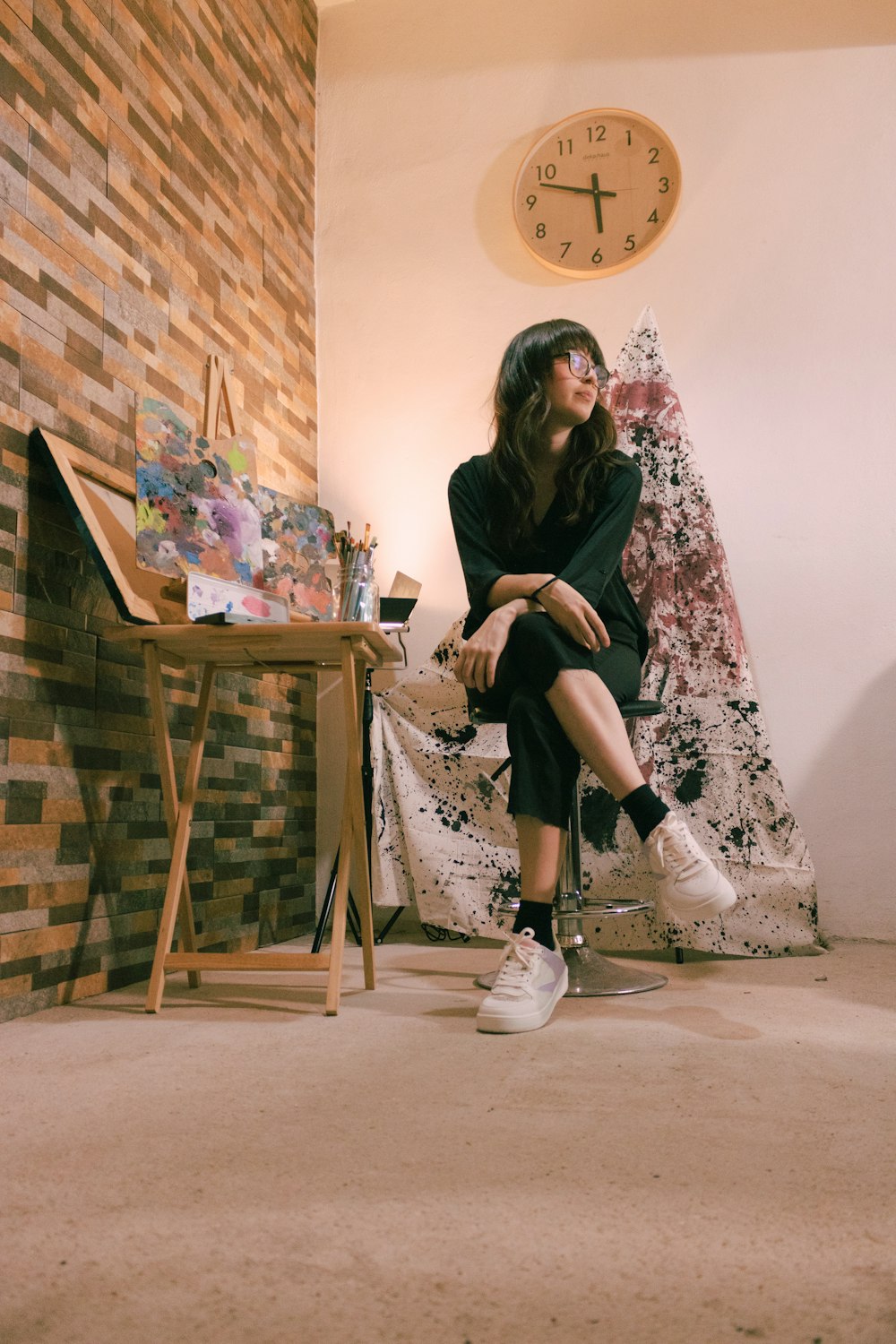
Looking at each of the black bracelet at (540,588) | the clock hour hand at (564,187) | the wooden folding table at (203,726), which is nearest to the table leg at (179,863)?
the wooden folding table at (203,726)

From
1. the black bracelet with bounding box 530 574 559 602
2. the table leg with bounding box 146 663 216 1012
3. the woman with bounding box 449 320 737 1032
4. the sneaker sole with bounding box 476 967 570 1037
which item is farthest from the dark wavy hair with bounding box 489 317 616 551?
the sneaker sole with bounding box 476 967 570 1037

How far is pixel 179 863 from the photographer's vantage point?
5.41 ft

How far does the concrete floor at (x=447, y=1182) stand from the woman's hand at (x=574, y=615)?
→ 61 cm

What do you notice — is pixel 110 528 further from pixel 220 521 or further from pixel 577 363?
pixel 577 363

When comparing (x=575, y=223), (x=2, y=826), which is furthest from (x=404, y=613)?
(x=575, y=223)

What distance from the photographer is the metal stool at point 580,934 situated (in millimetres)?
1732

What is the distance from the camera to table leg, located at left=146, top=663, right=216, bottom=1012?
1.57 meters

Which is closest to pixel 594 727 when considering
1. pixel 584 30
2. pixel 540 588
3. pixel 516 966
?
pixel 540 588

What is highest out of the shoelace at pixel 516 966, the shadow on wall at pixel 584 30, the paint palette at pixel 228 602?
the shadow on wall at pixel 584 30

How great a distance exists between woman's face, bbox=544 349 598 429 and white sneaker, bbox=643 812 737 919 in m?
0.81

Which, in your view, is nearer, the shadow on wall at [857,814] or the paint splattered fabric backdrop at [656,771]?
the paint splattered fabric backdrop at [656,771]

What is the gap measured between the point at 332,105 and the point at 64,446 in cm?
206

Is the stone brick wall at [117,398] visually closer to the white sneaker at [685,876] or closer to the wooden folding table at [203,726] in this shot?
the wooden folding table at [203,726]

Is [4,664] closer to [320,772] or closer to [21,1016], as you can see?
[21,1016]
